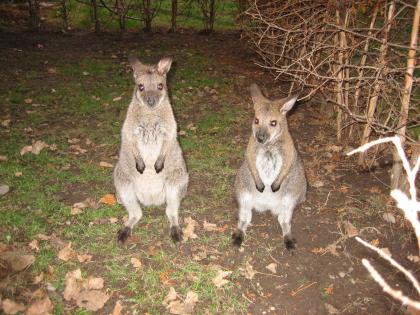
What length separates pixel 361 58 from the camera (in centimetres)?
571

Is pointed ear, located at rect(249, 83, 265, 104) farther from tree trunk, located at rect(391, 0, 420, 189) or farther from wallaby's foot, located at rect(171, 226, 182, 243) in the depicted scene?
wallaby's foot, located at rect(171, 226, 182, 243)

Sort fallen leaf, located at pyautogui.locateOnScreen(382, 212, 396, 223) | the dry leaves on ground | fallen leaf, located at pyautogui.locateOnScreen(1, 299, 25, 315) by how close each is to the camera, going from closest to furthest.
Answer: fallen leaf, located at pyautogui.locateOnScreen(1, 299, 25, 315) → fallen leaf, located at pyautogui.locateOnScreen(382, 212, 396, 223) → the dry leaves on ground

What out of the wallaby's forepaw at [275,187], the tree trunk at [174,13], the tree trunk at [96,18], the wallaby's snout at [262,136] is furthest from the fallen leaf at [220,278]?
the tree trunk at [174,13]

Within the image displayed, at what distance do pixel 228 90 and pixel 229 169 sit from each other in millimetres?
3135

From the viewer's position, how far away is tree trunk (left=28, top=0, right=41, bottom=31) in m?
10.5

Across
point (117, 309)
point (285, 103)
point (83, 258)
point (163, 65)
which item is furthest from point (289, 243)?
point (163, 65)

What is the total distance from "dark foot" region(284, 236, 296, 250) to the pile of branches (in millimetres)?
1469

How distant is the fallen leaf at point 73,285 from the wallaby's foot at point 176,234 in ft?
3.38

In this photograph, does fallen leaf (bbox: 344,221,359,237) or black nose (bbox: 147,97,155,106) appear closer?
black nose (bbox: 147,97,155,106)

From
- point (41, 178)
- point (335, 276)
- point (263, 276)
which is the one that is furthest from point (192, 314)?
point (41, 178)

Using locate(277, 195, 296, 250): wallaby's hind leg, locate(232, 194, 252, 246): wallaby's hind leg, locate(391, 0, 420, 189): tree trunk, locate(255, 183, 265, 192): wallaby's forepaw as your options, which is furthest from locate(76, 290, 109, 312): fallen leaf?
locate(391, 0, 420, 189): tree trunk

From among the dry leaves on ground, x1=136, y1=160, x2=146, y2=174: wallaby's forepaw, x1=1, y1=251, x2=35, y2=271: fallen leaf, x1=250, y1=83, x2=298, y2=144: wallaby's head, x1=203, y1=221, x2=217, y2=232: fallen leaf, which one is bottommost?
x1=203, y1=221, x2=217, y2=232: fallen leaf

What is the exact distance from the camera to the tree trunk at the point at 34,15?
412 inches

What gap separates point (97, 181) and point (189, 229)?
1.59 m
